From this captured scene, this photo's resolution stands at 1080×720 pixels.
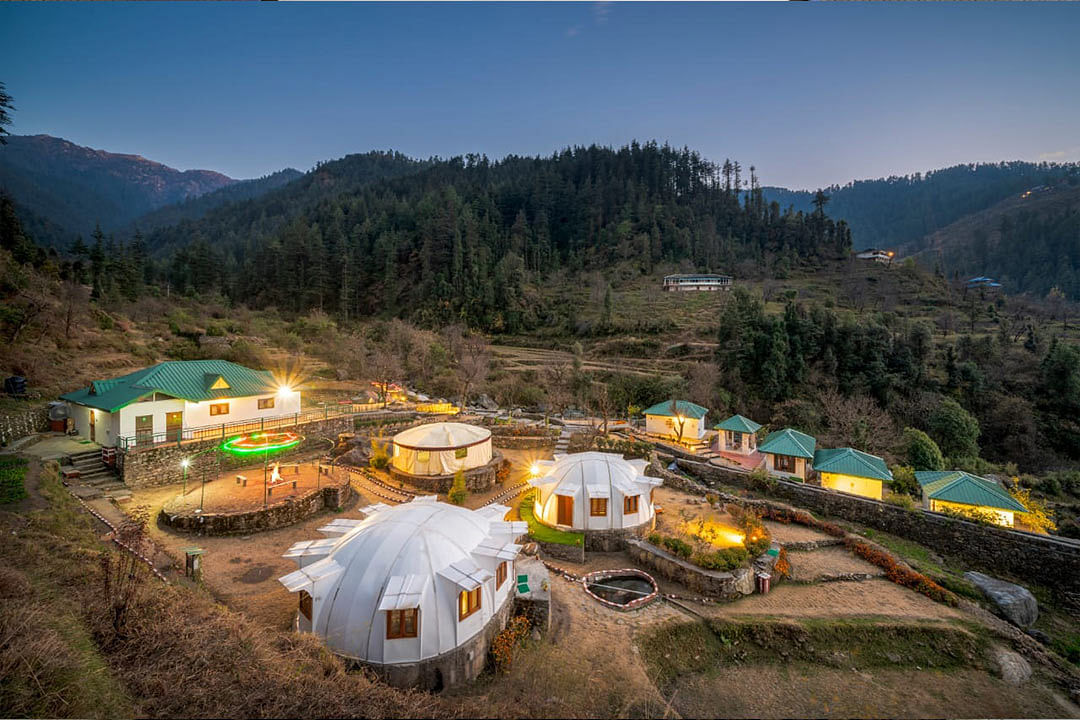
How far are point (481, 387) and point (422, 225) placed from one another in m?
41.7

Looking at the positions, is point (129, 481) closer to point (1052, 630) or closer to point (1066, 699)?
point (1066, 699)

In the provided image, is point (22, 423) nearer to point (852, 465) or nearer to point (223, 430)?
point (223, 430)

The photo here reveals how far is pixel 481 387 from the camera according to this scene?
36000 millimetres

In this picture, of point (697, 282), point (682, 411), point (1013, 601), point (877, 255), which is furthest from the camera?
point (877, 255)

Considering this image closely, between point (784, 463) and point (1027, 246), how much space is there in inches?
3757

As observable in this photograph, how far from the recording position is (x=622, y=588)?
12.1 m

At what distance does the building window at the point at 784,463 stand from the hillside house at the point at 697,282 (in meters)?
42.2

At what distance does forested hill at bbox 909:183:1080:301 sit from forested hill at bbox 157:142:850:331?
30.6m

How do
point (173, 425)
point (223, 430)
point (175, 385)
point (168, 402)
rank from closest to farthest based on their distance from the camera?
point (168, 402) < point (173, 425) < point (175, 385) < point (223, 430)

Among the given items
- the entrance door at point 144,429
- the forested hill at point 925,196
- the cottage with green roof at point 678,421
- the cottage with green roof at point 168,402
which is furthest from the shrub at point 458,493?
the forested hill at point 925,196

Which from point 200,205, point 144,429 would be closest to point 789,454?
point 144,429

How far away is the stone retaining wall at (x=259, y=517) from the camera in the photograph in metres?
12.9

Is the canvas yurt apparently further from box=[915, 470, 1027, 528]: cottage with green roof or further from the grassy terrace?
box=[915, 470, 1027, 528]: cottage with green roof

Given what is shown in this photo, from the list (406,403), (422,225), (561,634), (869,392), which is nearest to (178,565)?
(561,634)
